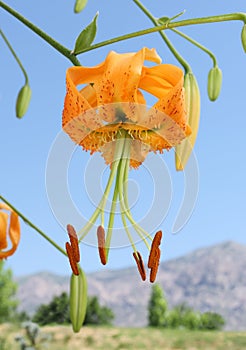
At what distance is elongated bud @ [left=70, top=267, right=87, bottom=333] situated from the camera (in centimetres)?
70

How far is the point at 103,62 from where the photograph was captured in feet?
2.08

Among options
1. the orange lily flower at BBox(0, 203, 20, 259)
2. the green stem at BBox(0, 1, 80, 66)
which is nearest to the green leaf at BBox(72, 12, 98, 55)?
the green stem at BBox(0, 1, 80, 66)

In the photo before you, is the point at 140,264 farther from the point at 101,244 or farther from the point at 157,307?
the point at 157,307

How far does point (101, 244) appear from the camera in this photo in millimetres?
617

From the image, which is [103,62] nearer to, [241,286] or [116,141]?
[116,141]

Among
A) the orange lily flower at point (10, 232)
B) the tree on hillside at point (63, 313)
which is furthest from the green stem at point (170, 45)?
the tree on hillside at point (63, 313)

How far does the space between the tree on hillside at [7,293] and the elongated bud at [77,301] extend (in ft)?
34.1

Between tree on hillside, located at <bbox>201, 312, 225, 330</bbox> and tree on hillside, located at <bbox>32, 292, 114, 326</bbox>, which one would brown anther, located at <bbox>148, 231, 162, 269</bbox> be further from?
tree on hillside, located at <bbox>201, 312, 225, 330</bbox>

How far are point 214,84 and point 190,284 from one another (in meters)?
27.1

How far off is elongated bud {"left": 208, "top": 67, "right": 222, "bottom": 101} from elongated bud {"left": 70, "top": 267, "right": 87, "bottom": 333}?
27 cm

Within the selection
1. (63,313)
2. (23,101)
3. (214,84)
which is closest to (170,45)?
(214,84)

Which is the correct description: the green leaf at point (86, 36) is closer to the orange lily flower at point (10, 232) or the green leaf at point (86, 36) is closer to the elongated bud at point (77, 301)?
the elongated bud at point (77, 301)

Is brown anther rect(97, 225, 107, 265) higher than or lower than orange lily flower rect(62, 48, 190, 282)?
lower

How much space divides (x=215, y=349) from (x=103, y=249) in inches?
332
